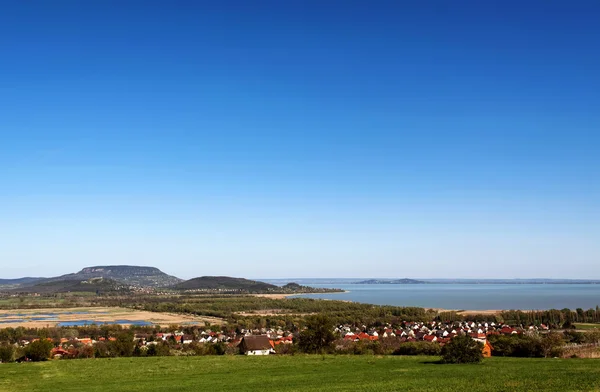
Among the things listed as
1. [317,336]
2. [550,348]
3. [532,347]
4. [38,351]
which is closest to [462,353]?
[532,347]

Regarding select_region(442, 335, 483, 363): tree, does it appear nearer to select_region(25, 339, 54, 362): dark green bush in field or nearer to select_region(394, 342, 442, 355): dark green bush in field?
select_region(394, 342, 442, 355): dark green bush in field

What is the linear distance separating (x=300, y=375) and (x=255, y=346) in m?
21.0

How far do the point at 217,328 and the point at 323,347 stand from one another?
47.5 m

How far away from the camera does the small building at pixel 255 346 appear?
43.1 meters

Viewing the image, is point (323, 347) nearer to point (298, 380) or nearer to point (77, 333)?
point (298, 380)

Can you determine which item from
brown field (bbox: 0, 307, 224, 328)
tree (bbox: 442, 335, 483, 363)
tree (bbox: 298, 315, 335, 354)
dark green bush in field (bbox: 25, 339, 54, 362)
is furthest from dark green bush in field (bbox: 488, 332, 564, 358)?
brown field (bbox: 0, 307, 224, 328)

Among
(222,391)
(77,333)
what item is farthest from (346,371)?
(77,333)

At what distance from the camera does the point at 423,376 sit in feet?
69.2

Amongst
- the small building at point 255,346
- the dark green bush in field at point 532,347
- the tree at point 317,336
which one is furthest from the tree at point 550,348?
the small building at point 255,346

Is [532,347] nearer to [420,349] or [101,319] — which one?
[420,349]

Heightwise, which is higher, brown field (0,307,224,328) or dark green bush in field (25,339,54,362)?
dark green bush in field (25,339,54,362)

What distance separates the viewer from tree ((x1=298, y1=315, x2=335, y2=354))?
38281 mm

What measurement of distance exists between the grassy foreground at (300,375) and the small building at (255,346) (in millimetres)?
12194

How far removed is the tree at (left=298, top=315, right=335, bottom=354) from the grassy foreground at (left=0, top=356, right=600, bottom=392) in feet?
22.6
